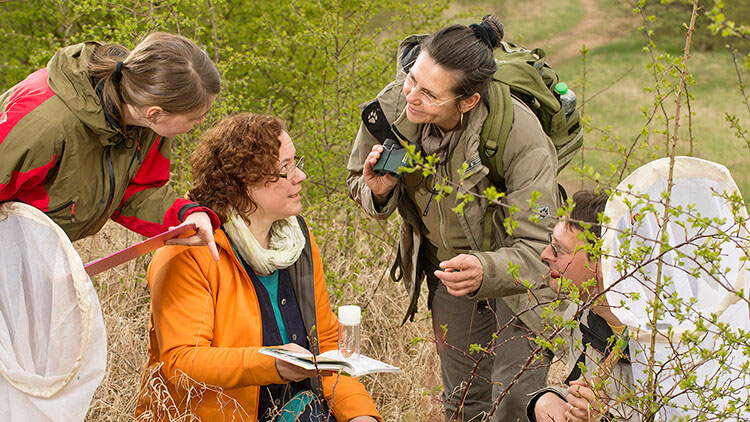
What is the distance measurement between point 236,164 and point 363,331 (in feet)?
5.58

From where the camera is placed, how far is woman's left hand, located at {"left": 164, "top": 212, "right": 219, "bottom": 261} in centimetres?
280

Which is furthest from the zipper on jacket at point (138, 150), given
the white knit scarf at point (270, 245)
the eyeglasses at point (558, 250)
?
the eyeglasses at point (558, 250)

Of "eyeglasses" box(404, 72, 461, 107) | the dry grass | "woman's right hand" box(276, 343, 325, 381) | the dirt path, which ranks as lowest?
the dirt path

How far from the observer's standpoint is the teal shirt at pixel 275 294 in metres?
3.08

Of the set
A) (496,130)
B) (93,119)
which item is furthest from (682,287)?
(93,119)

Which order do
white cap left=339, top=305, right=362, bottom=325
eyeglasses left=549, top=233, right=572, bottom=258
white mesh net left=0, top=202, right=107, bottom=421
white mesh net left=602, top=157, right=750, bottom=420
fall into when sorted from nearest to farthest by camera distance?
1. white mesh net left=602, top=157, right=750, bottom=420
2. white mesh net left=0, top=202, right=107, bottom=421
3. white cap left=339, top=305, right=362, bottom=325
4. eyeglasses left=549, top=233, right=572, bottom=258

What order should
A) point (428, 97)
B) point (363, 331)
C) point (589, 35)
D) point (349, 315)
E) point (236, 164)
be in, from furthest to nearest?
point (589, 35), point (363, 331), point (236, 164), point (428, 97), point (349, 315)

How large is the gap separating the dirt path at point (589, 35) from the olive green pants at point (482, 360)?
54.5 ft

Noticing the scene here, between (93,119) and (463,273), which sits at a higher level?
(93,119)


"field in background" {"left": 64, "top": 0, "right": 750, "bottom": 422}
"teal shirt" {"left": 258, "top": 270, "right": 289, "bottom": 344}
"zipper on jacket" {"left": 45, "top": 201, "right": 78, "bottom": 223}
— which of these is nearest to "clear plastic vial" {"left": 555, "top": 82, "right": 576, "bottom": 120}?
"field in background" {"left": 64, "top": 0, "right": 750, "bottom": 422}

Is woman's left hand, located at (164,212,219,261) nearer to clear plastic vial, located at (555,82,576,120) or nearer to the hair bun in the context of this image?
the hair bun

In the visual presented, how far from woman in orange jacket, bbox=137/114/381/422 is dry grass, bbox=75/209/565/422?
0.51 metres

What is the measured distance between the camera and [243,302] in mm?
2996

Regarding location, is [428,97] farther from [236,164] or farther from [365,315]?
[365,315]
